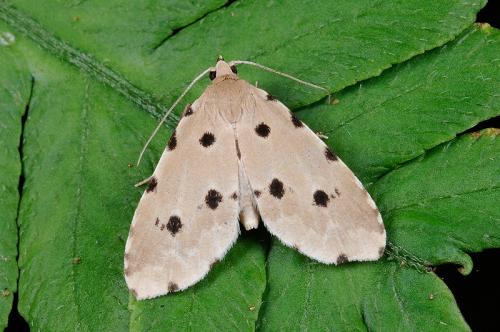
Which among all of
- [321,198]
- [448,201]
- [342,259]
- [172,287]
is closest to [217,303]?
[172,287]

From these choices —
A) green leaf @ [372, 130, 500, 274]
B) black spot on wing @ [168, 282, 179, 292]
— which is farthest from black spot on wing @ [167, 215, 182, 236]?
green leaf @ [372, 130, 500, 274]

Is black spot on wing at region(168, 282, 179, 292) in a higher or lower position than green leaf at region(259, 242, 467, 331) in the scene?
lower

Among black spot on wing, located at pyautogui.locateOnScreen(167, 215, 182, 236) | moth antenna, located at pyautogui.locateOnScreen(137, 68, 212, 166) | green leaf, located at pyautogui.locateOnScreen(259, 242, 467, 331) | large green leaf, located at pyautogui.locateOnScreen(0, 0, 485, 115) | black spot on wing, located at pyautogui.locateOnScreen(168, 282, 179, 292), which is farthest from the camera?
moth antenna, located at pyautogui.locateOnScreen(137, 68, 212, 166)

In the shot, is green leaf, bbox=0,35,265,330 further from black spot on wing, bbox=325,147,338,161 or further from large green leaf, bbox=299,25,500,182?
large green leaf, bbox=299,25,500,182

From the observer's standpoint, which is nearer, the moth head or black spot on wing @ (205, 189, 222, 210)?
black spot on wing @ (205, 189, 222, 210)

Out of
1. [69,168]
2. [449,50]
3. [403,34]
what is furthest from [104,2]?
[449,50]

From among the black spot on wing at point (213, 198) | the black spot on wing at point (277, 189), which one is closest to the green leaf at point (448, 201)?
the black spot on wing at point (277, 189)

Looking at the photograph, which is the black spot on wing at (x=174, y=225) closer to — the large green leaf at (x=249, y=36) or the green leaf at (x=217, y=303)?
the green leaf at (x=217, y=303)

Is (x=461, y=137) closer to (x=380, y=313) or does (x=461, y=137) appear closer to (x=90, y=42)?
(x=380, y=313)
